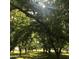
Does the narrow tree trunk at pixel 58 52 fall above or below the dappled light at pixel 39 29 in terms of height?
below

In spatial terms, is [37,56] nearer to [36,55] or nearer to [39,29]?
[36,55]

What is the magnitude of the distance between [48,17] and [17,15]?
1.20ft

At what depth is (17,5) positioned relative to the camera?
8.43ft

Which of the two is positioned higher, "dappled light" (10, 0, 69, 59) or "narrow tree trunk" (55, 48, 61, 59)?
"dappled light" (10, 0, 69, 59)

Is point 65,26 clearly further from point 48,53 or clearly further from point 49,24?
point 48,53

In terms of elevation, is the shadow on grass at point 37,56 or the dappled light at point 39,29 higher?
the dappled light at point 39,29

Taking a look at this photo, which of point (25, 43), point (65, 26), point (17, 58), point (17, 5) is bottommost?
point (17, 58)

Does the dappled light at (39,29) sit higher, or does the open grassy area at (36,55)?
the dappled light at (39,29)

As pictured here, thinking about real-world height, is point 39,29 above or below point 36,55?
above

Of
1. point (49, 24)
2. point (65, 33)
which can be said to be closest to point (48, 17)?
point (49, 24)

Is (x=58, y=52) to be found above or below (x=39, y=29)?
below

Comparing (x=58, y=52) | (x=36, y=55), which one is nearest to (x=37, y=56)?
(x=36, y=55)

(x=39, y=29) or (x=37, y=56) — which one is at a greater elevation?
(x=39, y=29)

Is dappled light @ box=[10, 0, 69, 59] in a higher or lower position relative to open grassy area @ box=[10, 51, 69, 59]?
higher
